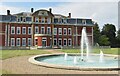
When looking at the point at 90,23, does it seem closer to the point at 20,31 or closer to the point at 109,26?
the point at 20,31

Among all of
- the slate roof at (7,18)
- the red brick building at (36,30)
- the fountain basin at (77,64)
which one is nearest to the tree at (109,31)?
the red brick building at (36,30)

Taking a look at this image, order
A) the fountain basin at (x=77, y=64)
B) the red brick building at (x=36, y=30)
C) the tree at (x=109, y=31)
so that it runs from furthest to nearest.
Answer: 1. the tree at (x=109, y=31)
2. the red brick building at (x=36, y=30)
3. the fountain basin at (x=77, y=64)

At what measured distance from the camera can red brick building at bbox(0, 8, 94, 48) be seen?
4447 cm

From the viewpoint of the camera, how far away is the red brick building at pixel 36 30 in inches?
1751

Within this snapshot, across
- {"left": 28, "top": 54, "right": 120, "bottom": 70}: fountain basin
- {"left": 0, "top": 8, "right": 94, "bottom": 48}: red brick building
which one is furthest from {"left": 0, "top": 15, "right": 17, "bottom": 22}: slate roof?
{"left": 28, "top": 54, "right": 120, "bottom": 70}: fountain basin

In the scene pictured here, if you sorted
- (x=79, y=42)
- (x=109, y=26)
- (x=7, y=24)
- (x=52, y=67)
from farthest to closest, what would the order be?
(x=109, y=26), (x=79, y=42), (x=7, y=24), (x=52, y=67)

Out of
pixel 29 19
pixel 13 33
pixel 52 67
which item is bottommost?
pixel 52 67

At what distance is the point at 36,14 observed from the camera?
Answer: 45188 mm

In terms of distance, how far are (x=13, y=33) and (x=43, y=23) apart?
6946 mm

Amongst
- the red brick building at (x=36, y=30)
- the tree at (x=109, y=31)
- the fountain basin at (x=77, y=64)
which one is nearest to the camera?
the fountain basin at (x=77, y=64)

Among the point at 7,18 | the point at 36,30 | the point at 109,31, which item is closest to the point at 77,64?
the point at 36,30

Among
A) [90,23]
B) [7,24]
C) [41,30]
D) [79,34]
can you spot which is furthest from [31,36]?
[90,23]

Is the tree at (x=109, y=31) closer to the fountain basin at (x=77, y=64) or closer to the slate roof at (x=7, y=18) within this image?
the slate roof at (x=7, y=18)

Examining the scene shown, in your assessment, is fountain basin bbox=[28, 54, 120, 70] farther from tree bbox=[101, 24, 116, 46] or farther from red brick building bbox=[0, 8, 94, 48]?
tree bbox=[101, 24, 116, 46]
